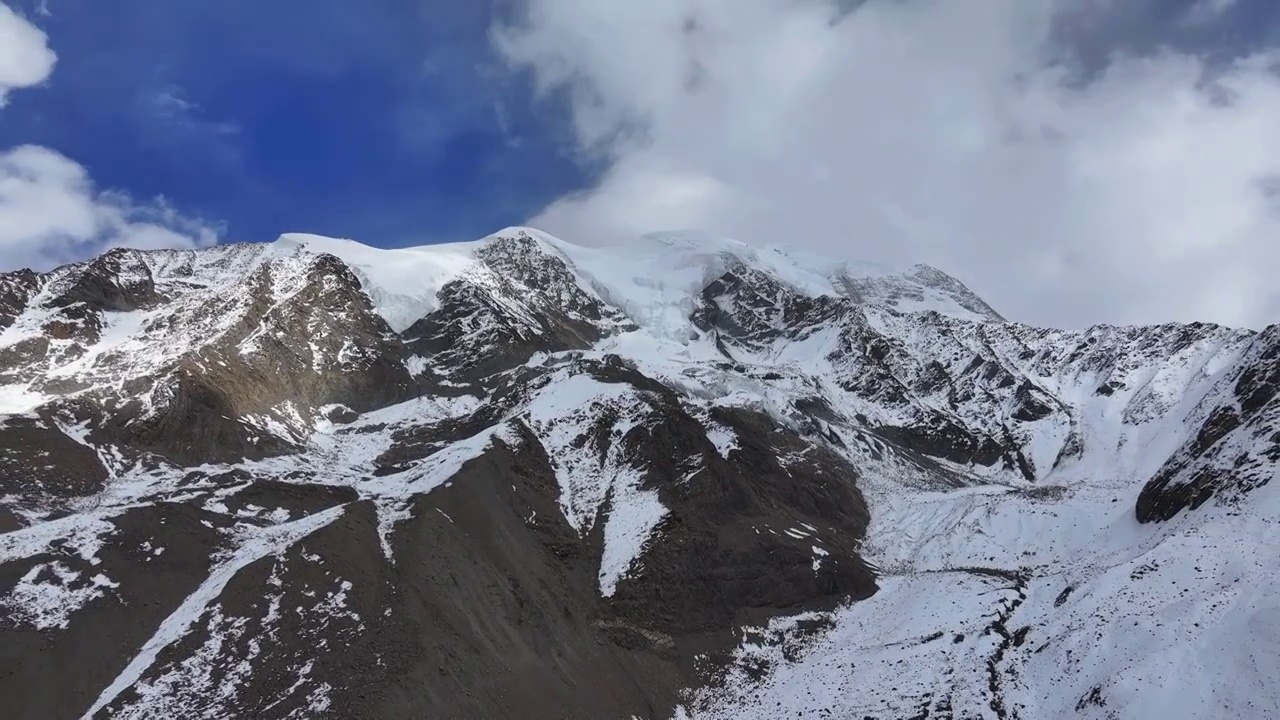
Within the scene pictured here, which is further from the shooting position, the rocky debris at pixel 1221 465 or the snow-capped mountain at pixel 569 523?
the rocky debris at pixel 1221 465

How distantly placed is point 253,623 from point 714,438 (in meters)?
53.5

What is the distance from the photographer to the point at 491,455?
7319 centimetres

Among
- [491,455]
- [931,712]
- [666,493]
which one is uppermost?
[491,455]

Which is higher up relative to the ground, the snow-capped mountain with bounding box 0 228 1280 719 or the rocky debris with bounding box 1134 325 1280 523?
the snow-capped mountain with bounding box 0 228 1280 719

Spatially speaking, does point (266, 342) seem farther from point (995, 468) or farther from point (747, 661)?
point (995, 468)

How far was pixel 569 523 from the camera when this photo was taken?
71.5 m

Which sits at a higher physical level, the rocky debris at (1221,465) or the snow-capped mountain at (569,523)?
the snow-capped mountain at (569,523)

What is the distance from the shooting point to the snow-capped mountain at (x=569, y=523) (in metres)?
43.8

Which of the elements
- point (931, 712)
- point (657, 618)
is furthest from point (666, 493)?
point (931, 712)

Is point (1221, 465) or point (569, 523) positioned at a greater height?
point (569, 523)

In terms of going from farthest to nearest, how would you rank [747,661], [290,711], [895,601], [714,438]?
[714,438] → [895,601] → [747,661] → [290,711]

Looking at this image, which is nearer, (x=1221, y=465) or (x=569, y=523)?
(x=1221, y=465)

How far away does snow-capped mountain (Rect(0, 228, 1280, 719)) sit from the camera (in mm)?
43844

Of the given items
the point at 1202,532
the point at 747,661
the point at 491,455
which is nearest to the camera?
the point at 1202,532
